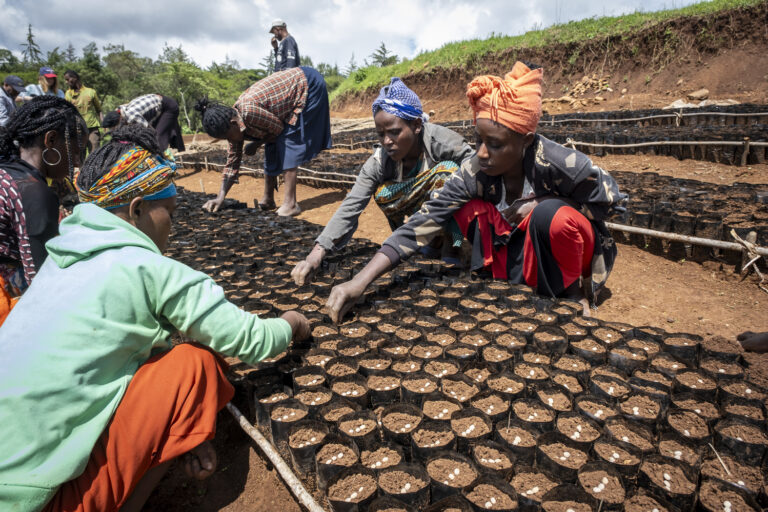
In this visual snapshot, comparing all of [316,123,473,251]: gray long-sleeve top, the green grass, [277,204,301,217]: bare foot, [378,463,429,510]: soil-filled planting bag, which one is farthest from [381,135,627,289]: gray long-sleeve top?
the green grass

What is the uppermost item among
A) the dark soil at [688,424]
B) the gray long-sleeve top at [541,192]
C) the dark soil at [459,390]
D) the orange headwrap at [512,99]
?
the orange headwrap at [512,99]

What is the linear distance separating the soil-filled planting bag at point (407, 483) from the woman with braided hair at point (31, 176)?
186 centimetres

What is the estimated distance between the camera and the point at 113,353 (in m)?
1.24

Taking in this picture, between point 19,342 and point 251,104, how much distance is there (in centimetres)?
387

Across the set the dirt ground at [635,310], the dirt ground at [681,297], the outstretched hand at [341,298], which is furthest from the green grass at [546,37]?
the outstretched hand at [341,298]

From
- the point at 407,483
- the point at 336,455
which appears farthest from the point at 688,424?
the point at 336,455

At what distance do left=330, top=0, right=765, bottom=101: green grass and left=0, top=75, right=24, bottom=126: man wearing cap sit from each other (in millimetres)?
15392

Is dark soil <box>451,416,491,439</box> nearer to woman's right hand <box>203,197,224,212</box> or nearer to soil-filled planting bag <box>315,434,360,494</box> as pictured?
soil-filled planting bag <box>315,434,360,494</box>

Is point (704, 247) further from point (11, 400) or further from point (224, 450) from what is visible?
point (11, 400)

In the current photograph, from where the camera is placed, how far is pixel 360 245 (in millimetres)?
3574

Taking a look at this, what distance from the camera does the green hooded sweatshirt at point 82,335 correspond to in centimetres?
110

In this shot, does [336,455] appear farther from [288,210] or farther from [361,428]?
[288,210]

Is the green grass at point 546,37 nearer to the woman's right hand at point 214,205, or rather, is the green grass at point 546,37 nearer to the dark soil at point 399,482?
the woman's right hand at point 214,205

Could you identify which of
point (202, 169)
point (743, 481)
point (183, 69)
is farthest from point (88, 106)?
point (183, 69)
